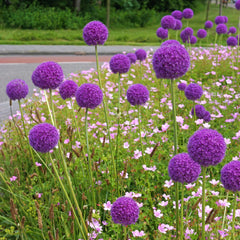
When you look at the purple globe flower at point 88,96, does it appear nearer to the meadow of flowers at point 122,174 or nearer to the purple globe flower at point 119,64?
the meadow of flowers at point 122,174

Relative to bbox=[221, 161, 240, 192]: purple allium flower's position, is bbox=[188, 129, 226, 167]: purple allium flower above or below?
above

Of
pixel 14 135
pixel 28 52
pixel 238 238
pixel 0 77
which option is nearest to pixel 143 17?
pixel 28 52

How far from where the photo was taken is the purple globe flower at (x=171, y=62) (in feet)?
5.95

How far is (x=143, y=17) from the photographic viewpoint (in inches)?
929

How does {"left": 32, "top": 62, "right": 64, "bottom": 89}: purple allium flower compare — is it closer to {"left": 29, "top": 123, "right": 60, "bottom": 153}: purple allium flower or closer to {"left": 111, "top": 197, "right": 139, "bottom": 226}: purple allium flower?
{"left": 29, "top": 123, "right": 60, "bottom": 153}: purple allium flower

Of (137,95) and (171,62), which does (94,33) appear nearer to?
(137,95)

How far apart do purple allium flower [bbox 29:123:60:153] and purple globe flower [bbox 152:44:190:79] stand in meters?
0.75

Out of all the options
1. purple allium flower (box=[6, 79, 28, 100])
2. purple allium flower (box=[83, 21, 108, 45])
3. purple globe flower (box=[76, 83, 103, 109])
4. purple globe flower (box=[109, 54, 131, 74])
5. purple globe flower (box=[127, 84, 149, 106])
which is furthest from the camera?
purple globe flower (box=[109, 54, 131, 74])

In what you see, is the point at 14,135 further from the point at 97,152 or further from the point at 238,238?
the point at 238,238

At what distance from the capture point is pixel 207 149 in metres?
1.53

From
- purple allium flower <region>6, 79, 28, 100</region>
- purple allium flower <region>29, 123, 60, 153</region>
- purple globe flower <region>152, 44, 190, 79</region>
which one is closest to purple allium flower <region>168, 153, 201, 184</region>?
purple globe flower <region>152, 44, 190, 79</region>

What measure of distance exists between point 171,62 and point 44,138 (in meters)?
0.88

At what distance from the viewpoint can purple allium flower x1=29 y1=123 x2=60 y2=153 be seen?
5.94ft

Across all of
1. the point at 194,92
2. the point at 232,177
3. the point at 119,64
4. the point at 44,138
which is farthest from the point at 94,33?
the point at 232,177
